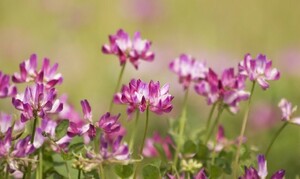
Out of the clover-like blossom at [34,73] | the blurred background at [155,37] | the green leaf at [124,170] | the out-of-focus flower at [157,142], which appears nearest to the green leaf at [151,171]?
the green leaf at [124,170]

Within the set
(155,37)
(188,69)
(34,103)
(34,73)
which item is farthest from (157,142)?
(155,37)

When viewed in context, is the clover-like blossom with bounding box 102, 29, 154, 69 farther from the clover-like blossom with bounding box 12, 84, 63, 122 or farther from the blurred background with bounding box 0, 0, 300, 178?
the blurred background with bounding box 0, 0, 300, 178

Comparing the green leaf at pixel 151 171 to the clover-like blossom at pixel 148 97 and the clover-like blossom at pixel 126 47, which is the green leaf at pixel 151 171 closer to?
the clover-like blossom at pixel 148 97

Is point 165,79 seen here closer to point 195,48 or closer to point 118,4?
point 195,48

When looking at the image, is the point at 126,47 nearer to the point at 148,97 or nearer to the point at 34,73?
the point at 34,73

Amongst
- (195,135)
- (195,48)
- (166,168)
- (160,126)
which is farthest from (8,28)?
(166,168)
